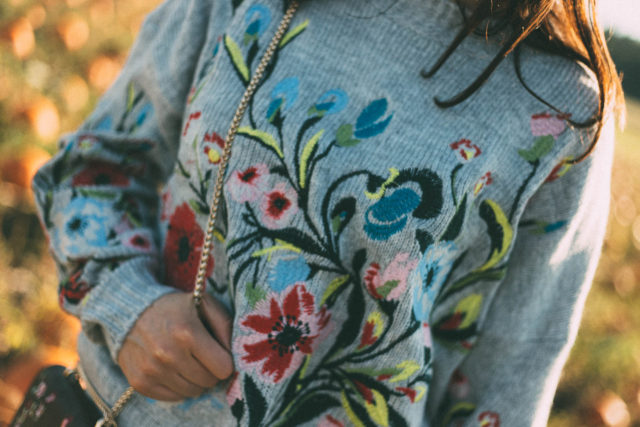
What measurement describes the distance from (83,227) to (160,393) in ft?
0.93

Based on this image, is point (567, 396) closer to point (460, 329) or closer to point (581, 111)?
point (460, 329)

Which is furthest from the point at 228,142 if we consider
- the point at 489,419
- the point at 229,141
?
the point at 489,419

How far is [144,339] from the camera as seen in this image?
737 mm

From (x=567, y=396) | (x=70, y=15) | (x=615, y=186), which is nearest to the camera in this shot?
(x=567, y=396)

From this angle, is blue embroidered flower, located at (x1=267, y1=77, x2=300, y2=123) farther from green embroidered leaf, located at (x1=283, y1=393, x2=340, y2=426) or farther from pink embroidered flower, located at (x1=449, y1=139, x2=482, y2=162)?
green embroidered leaf, located at (x1=283, y1=393, x2=340, y2=426)

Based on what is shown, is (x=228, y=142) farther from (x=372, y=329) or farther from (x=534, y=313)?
(x=534, y=313)

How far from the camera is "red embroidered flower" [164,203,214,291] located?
31.1 inches

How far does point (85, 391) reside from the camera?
0.83m

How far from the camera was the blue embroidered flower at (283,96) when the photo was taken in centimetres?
71

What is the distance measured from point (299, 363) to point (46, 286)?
4.53ft

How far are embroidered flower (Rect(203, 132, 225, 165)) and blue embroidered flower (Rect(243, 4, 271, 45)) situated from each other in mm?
138

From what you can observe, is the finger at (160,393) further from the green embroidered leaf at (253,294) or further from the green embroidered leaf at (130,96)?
the green embroidered leaf at (130,96)

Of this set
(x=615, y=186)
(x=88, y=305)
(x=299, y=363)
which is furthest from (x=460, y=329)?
(x=615, y=186)

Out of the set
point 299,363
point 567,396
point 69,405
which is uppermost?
point 299,363
